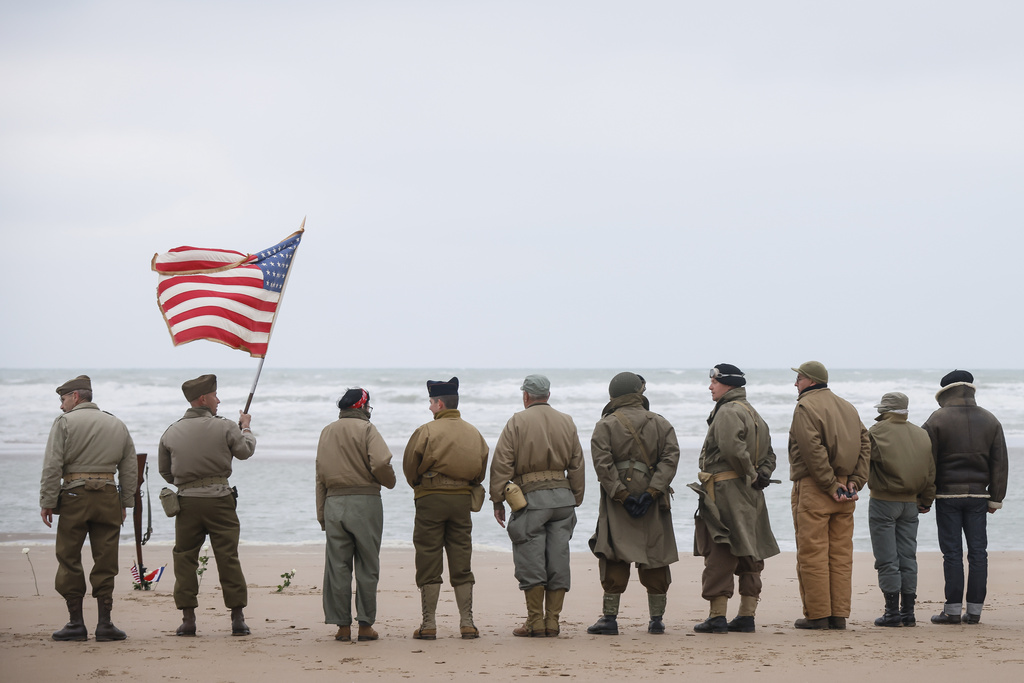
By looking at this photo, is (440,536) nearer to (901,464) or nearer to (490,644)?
(490,644)

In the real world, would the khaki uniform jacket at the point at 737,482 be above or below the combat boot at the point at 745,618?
above

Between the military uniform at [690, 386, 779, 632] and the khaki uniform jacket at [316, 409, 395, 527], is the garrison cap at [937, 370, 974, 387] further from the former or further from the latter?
the khaki uniform jacket at [316, 409, 395, 527]

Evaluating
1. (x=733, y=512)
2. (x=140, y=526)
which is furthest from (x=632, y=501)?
(x=140, y=526)

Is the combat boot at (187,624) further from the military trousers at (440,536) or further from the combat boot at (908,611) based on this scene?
the combat boot at (908,611)

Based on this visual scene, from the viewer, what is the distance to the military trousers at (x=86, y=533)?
6375mm

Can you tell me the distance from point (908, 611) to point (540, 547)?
264 centimetres

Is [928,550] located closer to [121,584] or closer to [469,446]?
[469,446]

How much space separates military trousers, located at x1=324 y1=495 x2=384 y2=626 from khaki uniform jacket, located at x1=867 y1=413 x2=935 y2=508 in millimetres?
3425

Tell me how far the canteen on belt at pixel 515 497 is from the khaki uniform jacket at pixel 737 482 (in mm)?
1150

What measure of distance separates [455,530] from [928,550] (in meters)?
6.29

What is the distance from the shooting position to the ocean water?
11.9 metres

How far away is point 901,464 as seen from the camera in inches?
275

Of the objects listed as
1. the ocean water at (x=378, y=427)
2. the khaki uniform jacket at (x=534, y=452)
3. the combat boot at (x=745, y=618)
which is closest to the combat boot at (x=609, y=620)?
the khaki uniform jacket at (x=534, y=452)

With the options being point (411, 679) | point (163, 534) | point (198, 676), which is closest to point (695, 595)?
point (411, 679)
